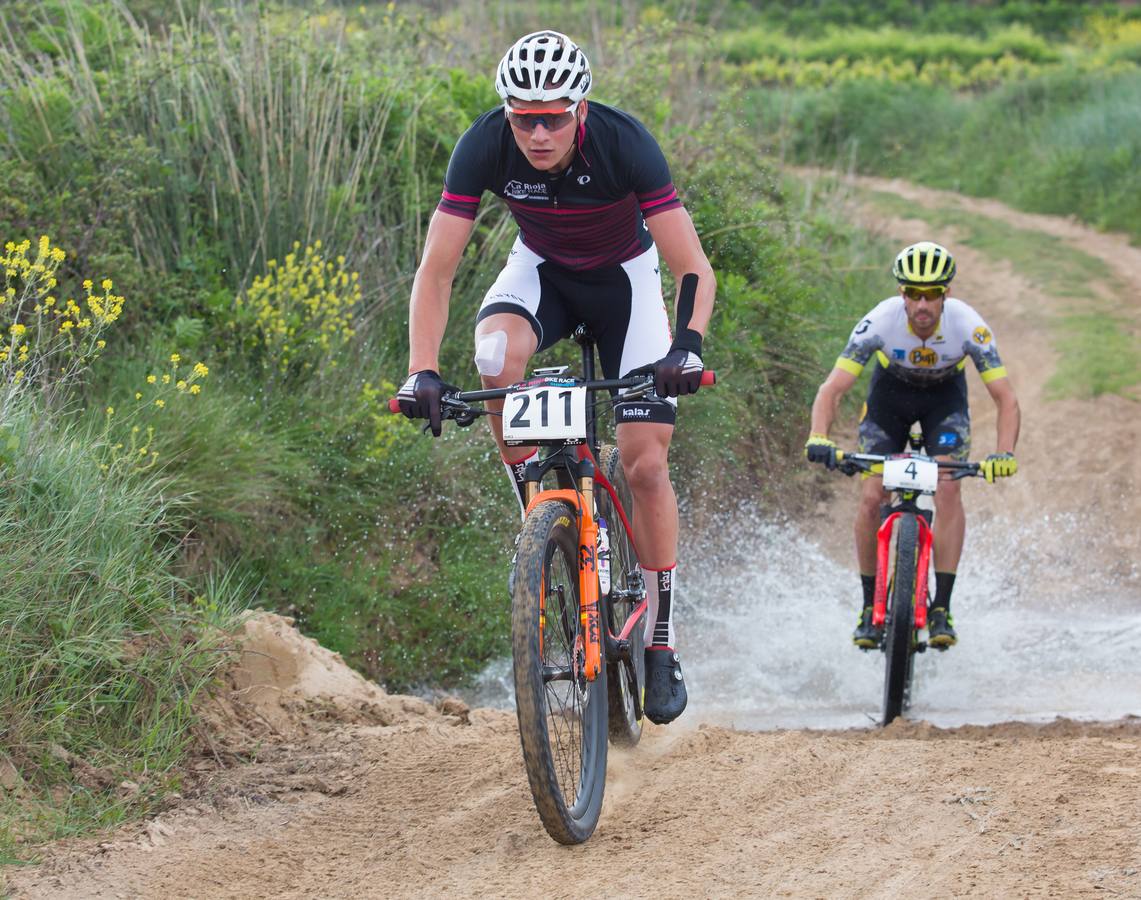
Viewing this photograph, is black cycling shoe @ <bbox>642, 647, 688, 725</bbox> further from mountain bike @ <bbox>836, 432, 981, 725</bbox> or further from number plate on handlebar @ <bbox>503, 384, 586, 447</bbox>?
mountain bike @ <bbox>836, 432, 981, 725</bbox>

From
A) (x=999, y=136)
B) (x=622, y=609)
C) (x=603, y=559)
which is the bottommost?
(x=622, y=609)

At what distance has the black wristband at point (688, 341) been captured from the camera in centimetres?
453

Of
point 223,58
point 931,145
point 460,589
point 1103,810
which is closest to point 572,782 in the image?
point 1103,810

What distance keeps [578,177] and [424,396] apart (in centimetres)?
108

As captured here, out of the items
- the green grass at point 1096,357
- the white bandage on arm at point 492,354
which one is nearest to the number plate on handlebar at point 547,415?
the white bandage on arm at point 492,354

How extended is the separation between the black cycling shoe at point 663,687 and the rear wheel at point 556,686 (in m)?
0.55

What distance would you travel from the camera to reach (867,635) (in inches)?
293

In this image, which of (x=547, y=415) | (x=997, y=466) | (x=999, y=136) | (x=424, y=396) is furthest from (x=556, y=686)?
(x=999, y=136)

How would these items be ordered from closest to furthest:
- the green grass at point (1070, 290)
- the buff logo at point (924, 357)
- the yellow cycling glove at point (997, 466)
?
the yellow cycling glove at point (997, 466)
the buff logo at point (924, 357)
the green grass at point (1070, 290)

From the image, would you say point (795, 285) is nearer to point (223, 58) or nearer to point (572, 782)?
point (223, 58)

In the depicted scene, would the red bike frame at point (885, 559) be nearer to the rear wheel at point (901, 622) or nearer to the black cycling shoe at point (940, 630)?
the rear wheel at point (901, 622)

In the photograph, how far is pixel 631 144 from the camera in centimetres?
488

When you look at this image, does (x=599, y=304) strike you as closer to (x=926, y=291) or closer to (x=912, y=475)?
(x=912, y=475)

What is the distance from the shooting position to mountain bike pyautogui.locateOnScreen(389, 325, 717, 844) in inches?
161
